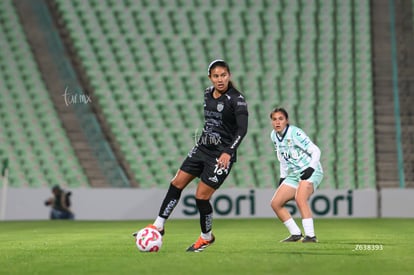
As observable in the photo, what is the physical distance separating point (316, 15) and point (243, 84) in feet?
10.4

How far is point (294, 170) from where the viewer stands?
10.8m

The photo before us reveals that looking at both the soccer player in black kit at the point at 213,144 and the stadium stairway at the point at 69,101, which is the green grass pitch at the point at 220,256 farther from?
the stadium stairway at the point at 69,101

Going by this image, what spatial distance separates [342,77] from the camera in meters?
23.1

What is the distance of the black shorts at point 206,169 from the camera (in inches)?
346

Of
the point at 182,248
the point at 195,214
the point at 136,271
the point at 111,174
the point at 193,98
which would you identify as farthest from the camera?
the point at 193,98

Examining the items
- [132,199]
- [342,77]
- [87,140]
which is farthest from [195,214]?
[342,77]

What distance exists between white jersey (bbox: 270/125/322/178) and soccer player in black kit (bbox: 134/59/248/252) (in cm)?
180

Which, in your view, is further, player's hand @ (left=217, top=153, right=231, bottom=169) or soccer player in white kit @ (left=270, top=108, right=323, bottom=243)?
soccer player in white kit @ (left=270, top=108, right=323, bottom=243)

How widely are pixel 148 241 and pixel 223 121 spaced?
4.71ft

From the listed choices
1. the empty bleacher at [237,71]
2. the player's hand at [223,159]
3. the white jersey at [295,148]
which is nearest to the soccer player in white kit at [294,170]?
the white jersey at [295,148]

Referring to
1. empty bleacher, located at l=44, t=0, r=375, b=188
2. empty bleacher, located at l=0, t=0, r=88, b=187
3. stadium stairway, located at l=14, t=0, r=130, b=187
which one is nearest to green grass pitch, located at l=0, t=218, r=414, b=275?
stadium stairway, located at l=14, t=0, r=130, b=187

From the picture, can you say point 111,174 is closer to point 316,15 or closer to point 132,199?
point 132,199

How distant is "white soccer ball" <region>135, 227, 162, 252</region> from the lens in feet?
28.1

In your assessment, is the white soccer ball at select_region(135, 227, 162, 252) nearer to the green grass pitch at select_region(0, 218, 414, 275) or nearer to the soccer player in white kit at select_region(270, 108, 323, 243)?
the green grass pitch at select_region(0, 218, 414, 275)
